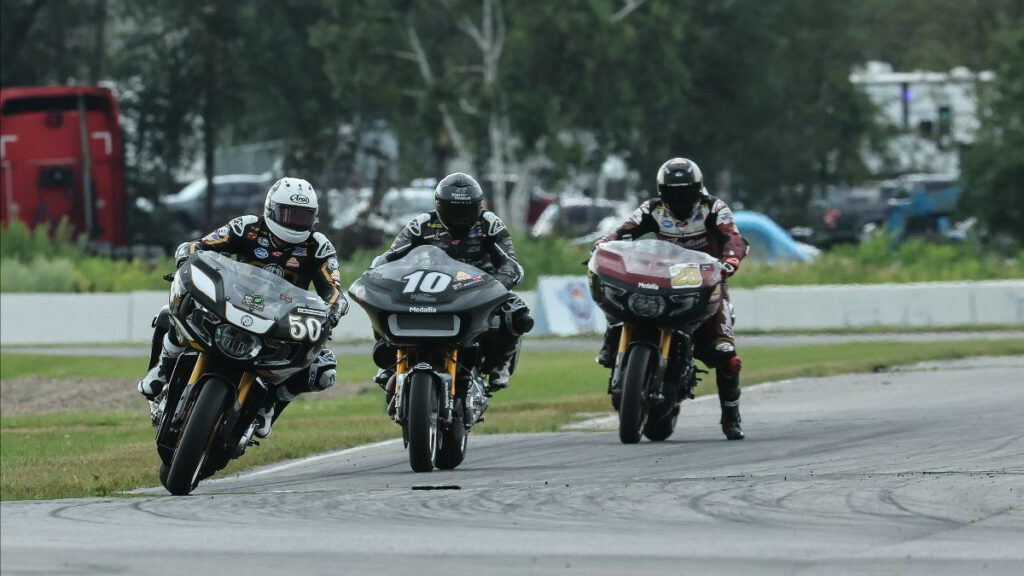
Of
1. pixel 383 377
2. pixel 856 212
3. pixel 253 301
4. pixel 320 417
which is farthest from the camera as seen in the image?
pixel 856 212

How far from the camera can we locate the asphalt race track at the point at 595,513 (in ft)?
24.3

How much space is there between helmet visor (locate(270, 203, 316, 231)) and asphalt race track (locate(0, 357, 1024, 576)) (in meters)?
1.37

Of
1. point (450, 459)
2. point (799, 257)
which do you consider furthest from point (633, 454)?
point (799, 257)

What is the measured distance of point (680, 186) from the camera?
13.3 meters

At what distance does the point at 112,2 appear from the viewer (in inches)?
2052

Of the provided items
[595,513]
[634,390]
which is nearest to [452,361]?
[634,390]

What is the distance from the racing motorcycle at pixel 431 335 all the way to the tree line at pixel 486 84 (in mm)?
28851

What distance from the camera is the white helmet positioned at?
10.9 m

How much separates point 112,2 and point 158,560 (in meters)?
46.4

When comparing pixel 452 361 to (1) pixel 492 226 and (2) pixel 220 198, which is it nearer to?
(1) pixel 492 226

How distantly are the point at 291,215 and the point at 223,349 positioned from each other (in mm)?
1141

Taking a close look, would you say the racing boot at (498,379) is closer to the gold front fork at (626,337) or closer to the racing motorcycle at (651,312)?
the racing motorcycle at (651,312)

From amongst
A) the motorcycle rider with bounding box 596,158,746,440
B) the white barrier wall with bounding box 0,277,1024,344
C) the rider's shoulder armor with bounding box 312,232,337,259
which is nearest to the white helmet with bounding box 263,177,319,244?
the rider's shoulder armor with bounding box 312,232,337,259

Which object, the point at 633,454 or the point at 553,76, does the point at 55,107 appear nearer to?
the point at 553,76
